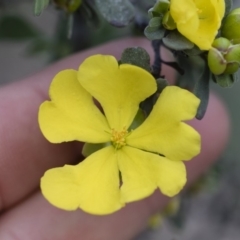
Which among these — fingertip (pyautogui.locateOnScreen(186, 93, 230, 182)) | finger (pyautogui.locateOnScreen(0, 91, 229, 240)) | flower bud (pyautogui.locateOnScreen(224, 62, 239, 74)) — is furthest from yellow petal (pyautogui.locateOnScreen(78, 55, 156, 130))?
fingertip (pyautogui.locateOnScreen(186, 93, 230, 182))

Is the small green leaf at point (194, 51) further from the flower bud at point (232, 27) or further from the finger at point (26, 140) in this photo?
the finger at point (26, 140)

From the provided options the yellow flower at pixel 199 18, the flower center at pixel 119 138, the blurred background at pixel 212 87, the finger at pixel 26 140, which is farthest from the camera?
the blurred background at pixel 212 87

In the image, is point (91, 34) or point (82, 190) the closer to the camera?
point (82, 190)

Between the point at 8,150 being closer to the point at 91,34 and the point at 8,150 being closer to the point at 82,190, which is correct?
the point at 82,190

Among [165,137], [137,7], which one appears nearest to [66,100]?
[165,137]

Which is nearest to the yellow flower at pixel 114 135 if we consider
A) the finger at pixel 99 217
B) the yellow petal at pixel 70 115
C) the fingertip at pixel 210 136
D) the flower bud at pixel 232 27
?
the yellow petal at pixel 70 115
